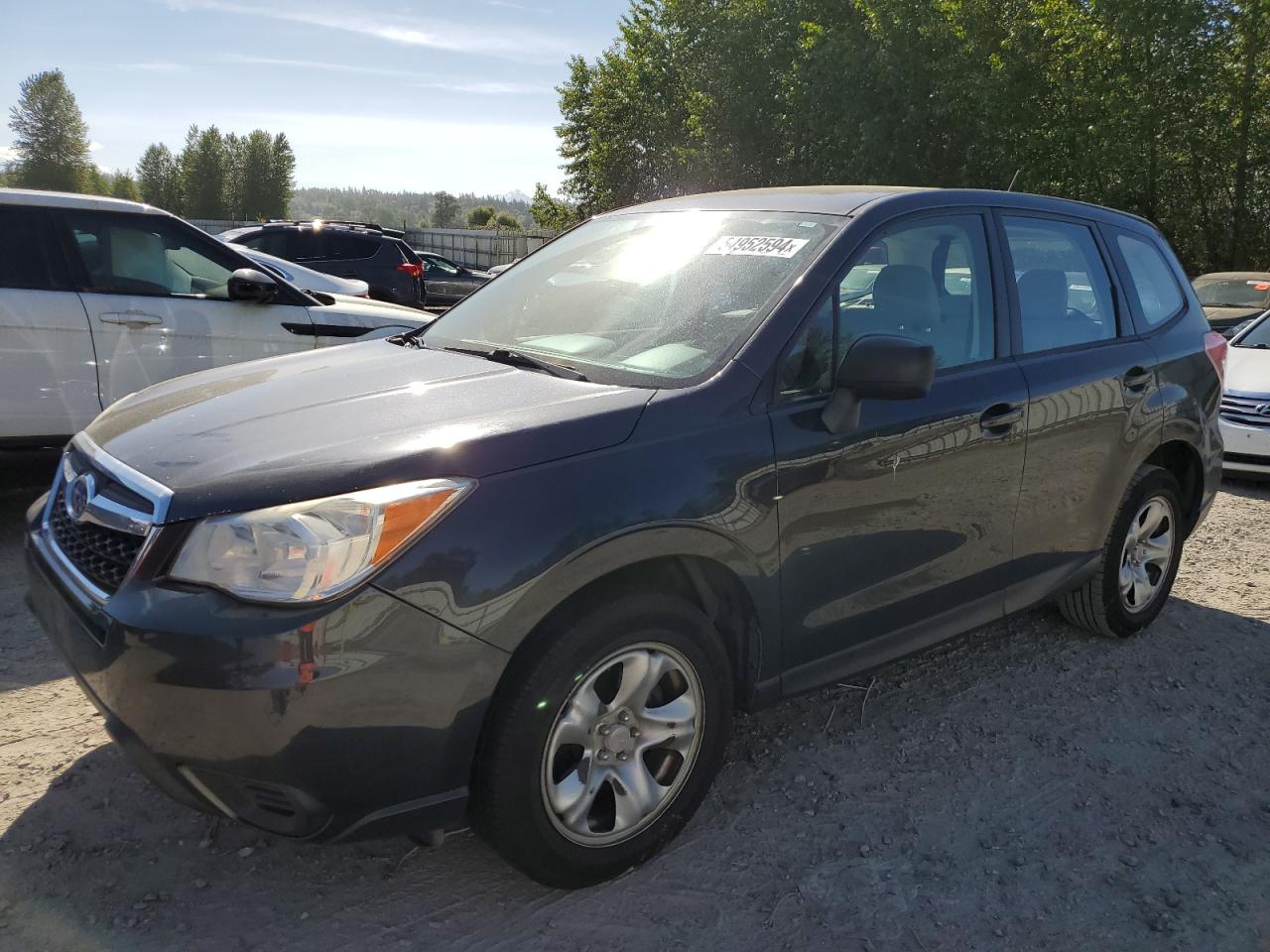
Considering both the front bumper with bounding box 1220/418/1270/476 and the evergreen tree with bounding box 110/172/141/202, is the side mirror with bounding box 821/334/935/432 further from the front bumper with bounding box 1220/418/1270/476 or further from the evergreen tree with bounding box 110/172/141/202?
the evergreen tree with bounding box 110/172/141/202

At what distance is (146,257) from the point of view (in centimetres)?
579

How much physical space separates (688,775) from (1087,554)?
2.15 m

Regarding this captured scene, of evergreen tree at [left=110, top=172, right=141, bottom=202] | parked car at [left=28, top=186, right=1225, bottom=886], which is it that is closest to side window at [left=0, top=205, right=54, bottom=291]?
parked car at [left=28, top=186, right=1225, bottom=886]

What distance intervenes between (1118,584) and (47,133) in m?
127

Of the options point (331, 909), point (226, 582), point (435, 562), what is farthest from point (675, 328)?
point (331, 909)

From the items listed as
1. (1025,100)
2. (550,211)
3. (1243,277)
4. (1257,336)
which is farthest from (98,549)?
(550,211)

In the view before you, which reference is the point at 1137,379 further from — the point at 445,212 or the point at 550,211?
the point at 445,212

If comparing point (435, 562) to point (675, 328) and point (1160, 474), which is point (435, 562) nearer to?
point (675, 328)

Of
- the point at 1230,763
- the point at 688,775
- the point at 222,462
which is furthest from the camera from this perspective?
the point at 1230,763

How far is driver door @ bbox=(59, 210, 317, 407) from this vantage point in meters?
5.56

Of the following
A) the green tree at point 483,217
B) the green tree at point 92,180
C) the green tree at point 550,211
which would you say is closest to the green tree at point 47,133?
the green tree at point 92,180

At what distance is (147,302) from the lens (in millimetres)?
5715

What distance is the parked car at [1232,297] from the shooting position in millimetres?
11617

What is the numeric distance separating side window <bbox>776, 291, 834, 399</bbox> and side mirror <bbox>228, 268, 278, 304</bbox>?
4.04 m
